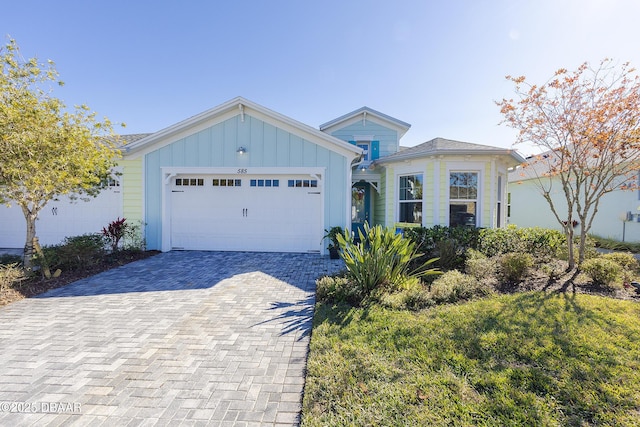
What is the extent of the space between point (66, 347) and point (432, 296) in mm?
4912

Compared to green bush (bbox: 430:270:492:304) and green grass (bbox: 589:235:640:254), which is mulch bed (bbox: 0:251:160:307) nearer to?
green bush (bbox: 430:270:492:304)

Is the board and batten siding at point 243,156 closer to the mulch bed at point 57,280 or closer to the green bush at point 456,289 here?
the mulch bed at point 57,280

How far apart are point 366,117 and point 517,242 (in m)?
8.17

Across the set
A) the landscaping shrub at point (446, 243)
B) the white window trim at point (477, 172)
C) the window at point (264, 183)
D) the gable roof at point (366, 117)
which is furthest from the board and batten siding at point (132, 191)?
the white window trim at point (477, 172)

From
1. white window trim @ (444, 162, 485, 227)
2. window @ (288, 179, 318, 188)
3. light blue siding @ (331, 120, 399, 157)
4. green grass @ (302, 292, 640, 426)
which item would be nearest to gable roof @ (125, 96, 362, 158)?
window @ (288, 179, 318, 188)

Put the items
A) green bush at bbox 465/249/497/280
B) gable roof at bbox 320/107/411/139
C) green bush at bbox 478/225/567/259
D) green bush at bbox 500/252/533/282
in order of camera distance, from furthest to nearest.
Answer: gable roof at bbox 320/107/411/139 < green bush at bbox 478/225/567/259 < green bush at bbox 465/249/497/280 < green bush at bbox 500/252/533/282

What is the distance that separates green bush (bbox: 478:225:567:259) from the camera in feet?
22.2

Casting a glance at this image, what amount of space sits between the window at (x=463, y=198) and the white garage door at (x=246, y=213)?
4023mm

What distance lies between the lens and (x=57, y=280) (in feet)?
18.2

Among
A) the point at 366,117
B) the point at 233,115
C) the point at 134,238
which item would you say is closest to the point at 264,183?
the point at 233,115

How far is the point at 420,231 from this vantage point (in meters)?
7.16

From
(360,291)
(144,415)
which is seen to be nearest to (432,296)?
(360,291)

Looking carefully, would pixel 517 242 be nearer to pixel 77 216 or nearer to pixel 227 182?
pixel 227 182

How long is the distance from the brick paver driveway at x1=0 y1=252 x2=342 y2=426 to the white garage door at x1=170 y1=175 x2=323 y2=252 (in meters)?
3.36
